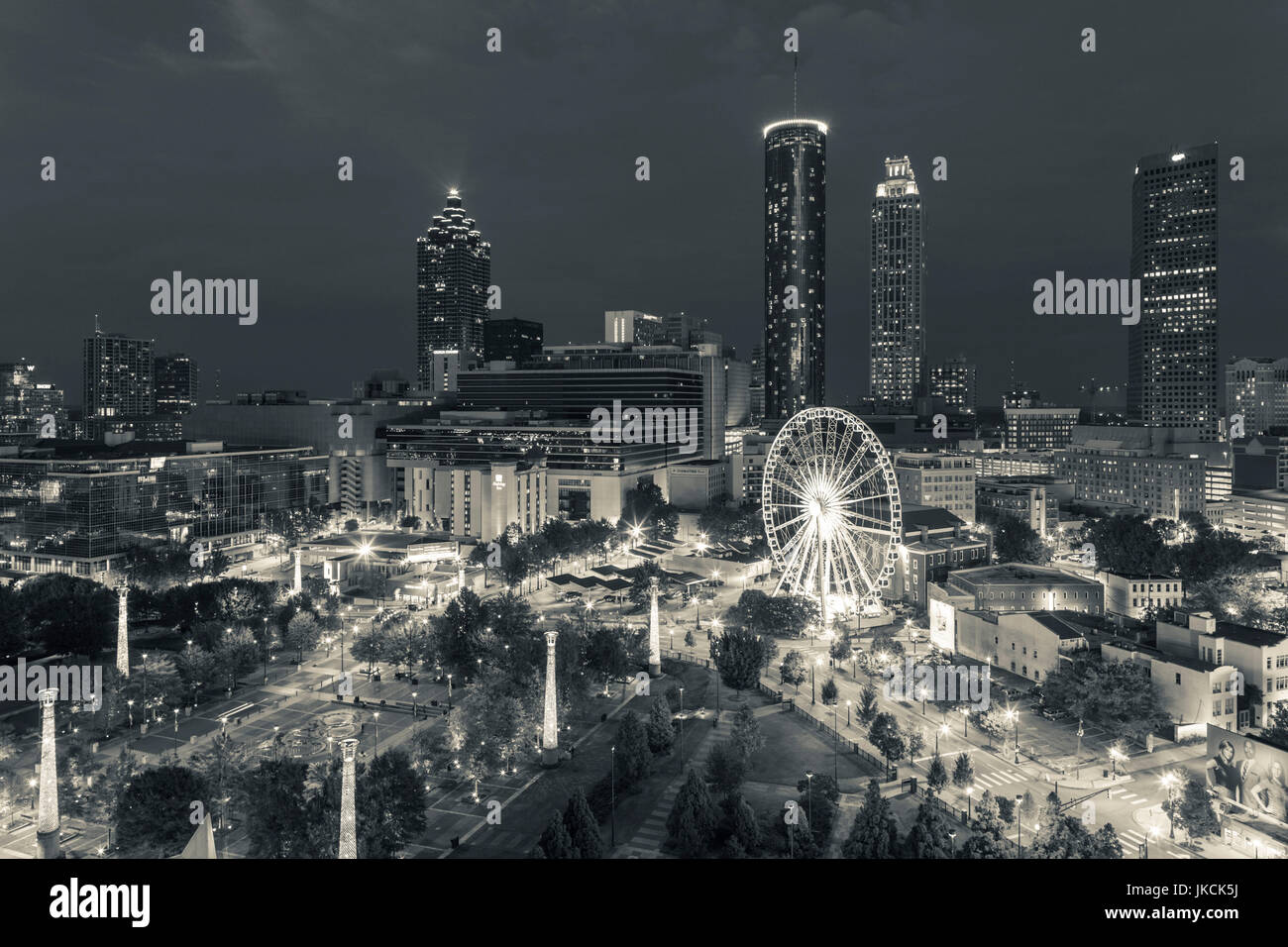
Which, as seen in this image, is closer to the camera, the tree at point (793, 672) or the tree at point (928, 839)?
the tree at point (928, 839)

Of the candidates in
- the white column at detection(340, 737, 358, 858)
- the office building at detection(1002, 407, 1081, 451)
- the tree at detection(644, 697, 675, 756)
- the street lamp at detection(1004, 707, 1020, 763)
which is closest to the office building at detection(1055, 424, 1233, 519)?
the office building at detection(1002, 407, 1081, 451)

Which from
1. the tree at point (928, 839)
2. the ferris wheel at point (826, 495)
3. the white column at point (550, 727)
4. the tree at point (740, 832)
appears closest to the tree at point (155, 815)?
the white column at point (550, 727)

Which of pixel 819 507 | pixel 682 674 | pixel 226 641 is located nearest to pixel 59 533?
pixel 226 641

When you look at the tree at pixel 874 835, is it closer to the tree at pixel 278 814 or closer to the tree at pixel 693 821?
the tree at pixel 693 821

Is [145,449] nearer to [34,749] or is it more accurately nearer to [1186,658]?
[34,749]

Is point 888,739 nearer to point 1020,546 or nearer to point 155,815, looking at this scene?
point 155,815

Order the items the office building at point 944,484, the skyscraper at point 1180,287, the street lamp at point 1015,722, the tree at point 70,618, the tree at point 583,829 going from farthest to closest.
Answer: the skyscraper at point 1180,287, the office building at point 944,484, the tree at point 70,618, the street lamp at point 1015,722, the tree at point 583,829

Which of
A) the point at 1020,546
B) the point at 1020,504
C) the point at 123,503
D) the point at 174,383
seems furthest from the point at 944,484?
the point at 174,383

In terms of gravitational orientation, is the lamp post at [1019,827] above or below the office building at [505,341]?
below
